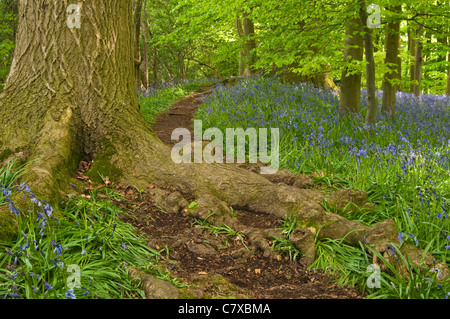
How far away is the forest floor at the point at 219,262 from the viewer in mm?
2395

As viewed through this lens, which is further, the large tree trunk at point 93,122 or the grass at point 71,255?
the large tree trunk at point 93,122

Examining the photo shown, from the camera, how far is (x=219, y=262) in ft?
9.11

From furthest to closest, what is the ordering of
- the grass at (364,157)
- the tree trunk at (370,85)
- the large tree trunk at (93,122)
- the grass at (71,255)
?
the tree trunk at (370,85)
the large tree trunk at (93,122)
the grass at (364,157)
the grass at (71,255)

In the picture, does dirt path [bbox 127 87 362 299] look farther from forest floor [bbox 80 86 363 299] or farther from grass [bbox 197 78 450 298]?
grass [bbox 197 78 450 298]

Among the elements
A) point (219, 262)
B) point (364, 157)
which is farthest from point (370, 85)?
point (219, 262)

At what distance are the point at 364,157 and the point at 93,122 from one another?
10.5ft

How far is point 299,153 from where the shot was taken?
5.06 metres

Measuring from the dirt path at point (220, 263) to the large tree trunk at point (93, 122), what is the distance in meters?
0.19

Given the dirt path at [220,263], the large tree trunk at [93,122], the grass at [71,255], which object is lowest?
A: the dirt path at [220,263]

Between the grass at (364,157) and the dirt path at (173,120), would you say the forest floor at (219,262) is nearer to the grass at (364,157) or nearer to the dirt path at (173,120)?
the grass at (364,157)

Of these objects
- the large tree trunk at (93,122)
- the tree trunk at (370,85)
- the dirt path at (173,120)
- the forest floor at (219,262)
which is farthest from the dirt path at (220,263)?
the tree trunk at (370,85)

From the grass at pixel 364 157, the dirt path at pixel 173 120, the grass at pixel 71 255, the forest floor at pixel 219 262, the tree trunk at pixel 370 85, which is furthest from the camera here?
the dirt path at pixel 173 120
